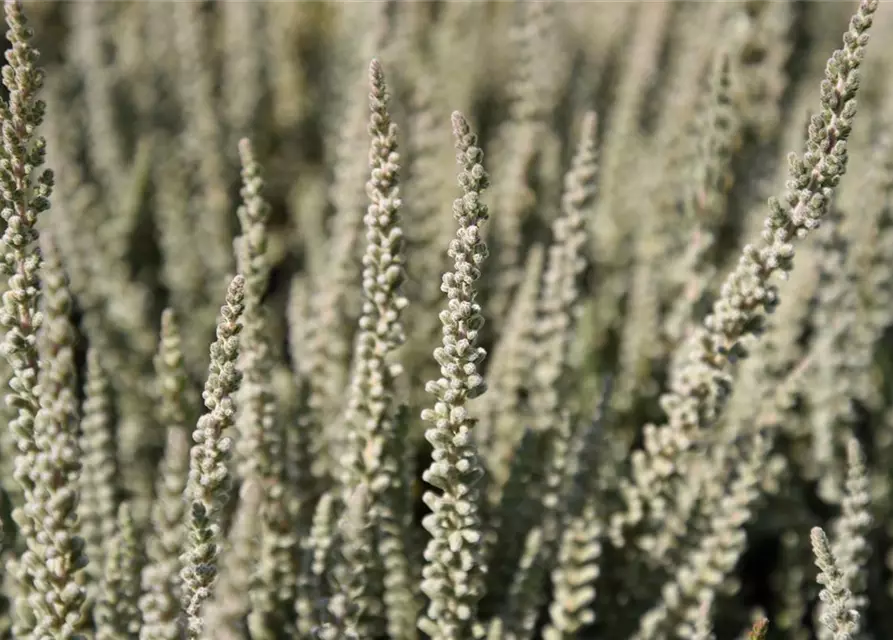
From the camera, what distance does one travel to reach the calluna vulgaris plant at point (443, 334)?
2.67 ft

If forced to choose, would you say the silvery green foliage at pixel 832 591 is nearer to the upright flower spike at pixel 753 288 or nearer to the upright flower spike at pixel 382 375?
the upright flower spike at pixel 753 288

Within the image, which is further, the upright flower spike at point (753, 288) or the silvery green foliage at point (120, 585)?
the silvery green foliage at point (120, 585)

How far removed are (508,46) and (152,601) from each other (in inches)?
64.7

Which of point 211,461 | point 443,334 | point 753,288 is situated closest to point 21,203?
point 211,461

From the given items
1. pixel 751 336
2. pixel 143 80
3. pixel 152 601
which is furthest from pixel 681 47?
pixel 152 601

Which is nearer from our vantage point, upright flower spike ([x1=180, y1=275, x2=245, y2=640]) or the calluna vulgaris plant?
upright flower spike ([x1=180, y1=275, x2=245, y2=640])

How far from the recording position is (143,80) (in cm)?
203

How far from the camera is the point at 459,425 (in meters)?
0.79

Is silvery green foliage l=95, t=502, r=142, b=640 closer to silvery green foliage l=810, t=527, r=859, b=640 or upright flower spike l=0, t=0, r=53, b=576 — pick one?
upright flower spike l=0, t=0, r=53, b=576

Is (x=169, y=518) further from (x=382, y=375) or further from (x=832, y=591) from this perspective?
(x=832, y=591)

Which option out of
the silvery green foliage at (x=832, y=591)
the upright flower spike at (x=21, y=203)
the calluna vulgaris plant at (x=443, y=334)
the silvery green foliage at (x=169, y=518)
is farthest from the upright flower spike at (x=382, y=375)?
the silvery green foliage at (x=832, y=591)

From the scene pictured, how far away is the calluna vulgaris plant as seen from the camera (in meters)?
0.81

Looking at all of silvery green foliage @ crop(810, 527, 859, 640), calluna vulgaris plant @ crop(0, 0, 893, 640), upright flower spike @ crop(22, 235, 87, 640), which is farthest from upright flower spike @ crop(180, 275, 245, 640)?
silvery green foliage @ crop(810, 527, 859, 640)

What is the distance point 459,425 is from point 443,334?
0.10 metres
